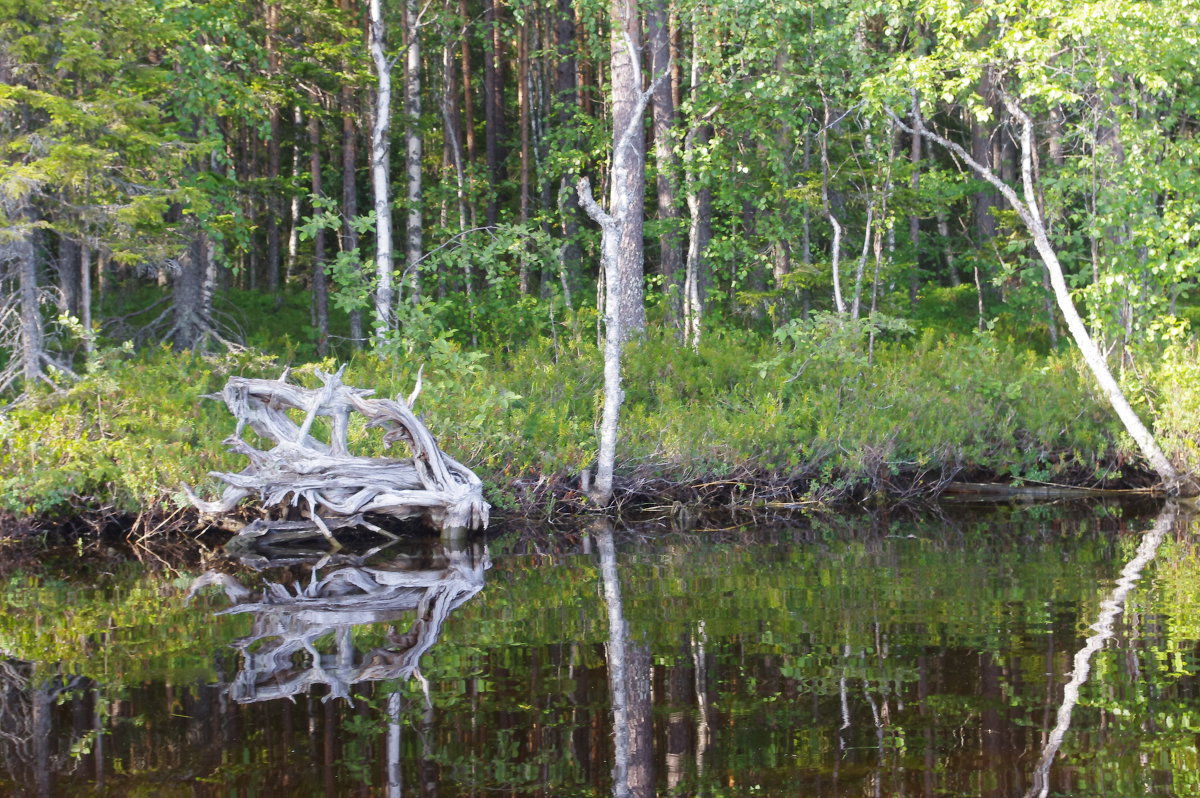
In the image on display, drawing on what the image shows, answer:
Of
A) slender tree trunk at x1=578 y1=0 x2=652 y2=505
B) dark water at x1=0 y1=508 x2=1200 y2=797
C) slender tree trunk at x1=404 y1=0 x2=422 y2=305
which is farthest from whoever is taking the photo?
slender tree trunk at x1=404 y1=0 x2=422 y2=305

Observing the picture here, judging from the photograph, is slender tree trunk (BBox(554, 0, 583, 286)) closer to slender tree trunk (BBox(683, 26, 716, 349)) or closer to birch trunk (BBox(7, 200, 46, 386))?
slender tree trunk (BBox(683, 26, 716, 349))

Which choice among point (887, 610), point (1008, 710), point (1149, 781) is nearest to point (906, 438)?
point (887, 610)

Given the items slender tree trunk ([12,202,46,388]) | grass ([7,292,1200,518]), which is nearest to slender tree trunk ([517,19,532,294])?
grass ([7,292,1200,518])

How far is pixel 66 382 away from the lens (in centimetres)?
1328

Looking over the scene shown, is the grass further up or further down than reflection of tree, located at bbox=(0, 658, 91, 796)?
further up

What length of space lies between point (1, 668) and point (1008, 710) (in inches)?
239

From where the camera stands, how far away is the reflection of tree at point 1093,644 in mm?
5277

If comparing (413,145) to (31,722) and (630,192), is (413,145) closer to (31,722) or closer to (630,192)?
(630,192)

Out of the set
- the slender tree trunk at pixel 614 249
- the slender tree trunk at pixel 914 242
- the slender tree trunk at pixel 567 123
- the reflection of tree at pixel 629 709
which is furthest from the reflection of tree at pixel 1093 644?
the slender tree trunk at pixel 567 123

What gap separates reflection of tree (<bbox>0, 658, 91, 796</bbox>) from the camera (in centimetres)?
560

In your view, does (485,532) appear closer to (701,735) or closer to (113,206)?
(113,206)

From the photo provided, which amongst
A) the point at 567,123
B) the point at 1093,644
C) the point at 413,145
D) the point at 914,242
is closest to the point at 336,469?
the point at 1093,644

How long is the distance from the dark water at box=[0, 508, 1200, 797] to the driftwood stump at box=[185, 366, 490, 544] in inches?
48.7

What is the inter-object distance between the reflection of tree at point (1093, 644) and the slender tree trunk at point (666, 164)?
354 inches
